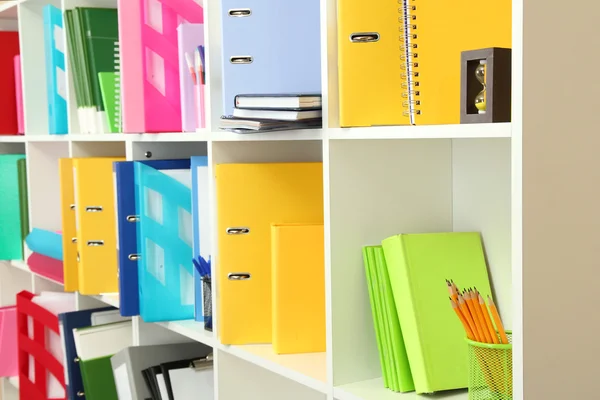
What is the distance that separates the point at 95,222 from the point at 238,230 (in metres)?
0.69

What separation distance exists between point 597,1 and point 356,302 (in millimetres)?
572

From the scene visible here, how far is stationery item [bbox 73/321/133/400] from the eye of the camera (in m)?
2.13

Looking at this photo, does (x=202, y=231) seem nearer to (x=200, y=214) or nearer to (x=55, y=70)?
(x=200, y=214)

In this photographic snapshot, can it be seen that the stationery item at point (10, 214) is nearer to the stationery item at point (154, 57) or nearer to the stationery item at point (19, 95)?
the stationery item at point (19, 95)

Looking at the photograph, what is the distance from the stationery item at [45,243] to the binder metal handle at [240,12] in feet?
3.97

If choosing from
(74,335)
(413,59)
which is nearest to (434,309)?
(413,59)

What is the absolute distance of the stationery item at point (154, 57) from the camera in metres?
1.80

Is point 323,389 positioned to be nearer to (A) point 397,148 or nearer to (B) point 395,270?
(B) point 395,270

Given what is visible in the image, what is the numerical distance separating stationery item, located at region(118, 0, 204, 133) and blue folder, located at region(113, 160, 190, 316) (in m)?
0.11

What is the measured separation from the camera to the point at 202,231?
1746 mm

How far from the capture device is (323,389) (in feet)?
4.26

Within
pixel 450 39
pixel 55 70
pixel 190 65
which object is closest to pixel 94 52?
pixel 55 70

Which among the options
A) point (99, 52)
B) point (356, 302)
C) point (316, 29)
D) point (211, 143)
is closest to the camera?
point (356, 302)

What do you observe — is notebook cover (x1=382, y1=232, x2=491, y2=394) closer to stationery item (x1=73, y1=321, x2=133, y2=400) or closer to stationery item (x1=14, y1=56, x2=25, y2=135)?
stationery item (x1=73, y1=321, x2=133, y2=400)
